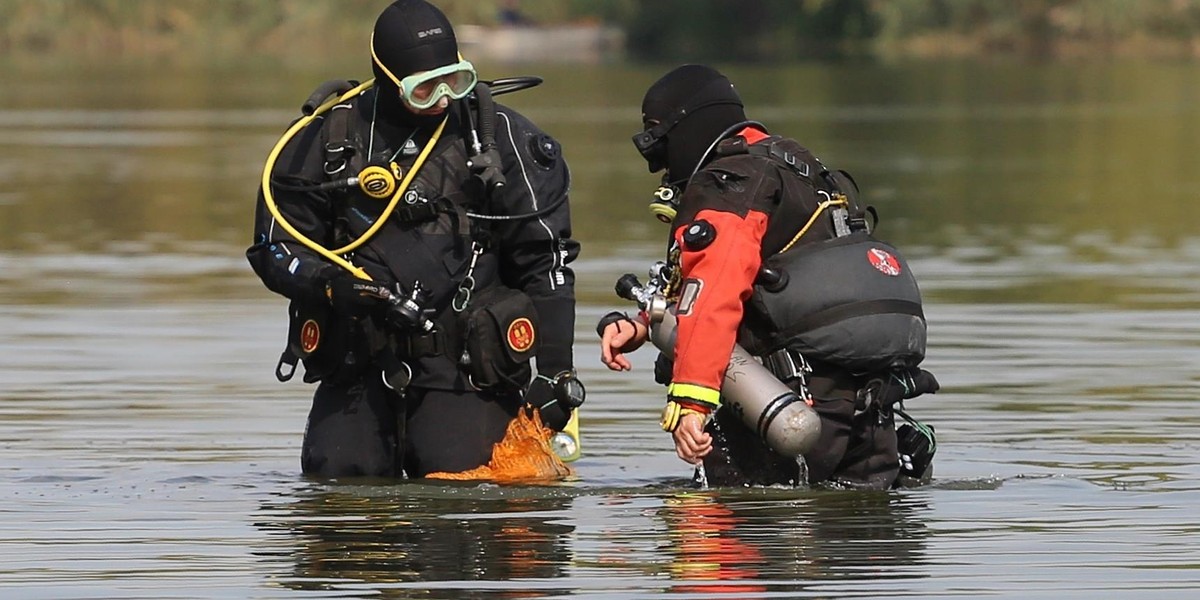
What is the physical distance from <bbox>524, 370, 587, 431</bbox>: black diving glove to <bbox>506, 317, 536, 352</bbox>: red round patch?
0.18 m

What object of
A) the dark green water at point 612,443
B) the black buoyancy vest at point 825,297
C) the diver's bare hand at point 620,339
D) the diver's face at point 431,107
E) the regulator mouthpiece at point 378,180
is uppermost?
the diver's face at point 431,107

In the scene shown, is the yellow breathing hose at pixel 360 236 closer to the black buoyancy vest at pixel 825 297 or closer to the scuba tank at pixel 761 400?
the scuba tank at pixel 761 400

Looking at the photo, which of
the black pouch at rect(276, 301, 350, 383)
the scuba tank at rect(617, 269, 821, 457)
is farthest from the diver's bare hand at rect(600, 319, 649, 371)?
the black pouch at rect(276, 301, 350, 383)

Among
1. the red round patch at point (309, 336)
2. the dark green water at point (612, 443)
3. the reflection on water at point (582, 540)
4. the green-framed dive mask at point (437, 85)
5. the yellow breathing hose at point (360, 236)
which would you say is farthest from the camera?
the red round patch at point (309, 336)

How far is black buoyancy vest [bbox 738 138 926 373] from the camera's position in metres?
7.17

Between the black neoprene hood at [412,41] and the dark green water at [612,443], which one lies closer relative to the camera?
the dark green water at [612,443]

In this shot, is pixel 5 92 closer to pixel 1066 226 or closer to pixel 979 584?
pixel 1066 226

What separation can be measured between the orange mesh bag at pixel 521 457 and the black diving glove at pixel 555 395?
0.17 feet

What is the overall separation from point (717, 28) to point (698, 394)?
238 feet

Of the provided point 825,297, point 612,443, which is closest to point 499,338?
point 825,297

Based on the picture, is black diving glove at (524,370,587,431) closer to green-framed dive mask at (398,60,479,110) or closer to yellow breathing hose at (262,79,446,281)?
yellow breathing hose at (262,79,446,281)

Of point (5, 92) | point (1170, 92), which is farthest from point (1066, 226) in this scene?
point (5, 92)

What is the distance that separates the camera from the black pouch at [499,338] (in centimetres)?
773

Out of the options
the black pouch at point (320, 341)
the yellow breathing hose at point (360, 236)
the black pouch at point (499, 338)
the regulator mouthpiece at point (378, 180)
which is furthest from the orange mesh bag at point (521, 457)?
the regulator mouthpiece at point (378, 180)
